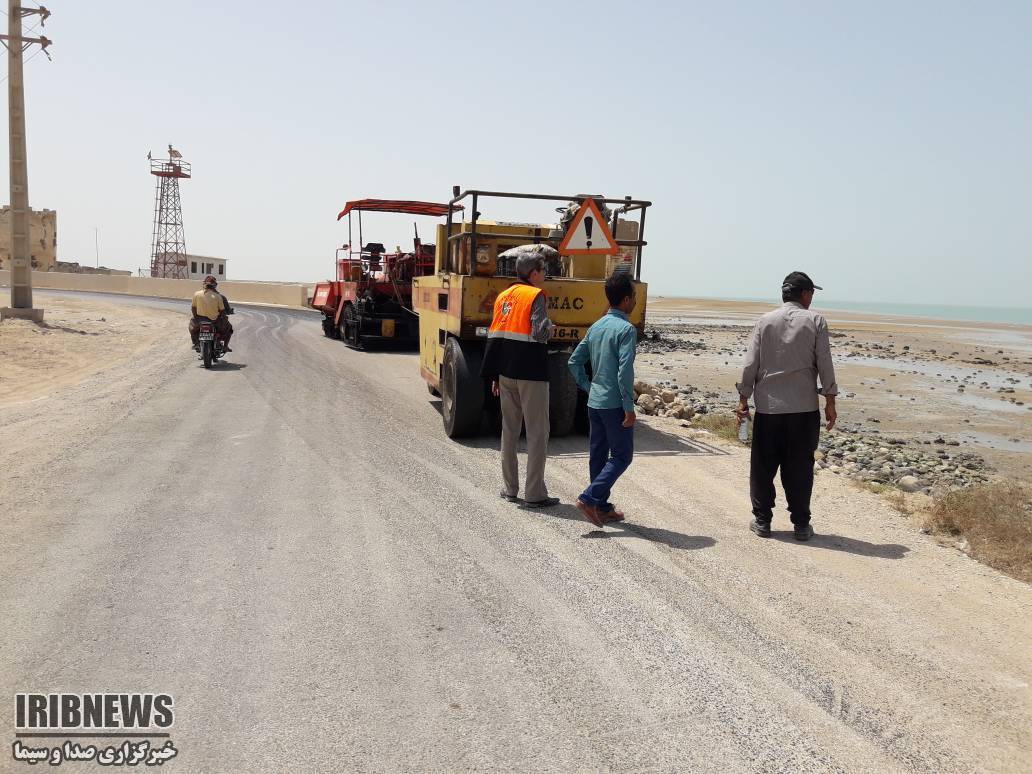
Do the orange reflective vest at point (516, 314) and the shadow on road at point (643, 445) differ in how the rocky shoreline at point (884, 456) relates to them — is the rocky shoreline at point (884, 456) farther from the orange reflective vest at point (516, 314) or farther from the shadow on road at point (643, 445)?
the orange reflective vest at point (516, 314)

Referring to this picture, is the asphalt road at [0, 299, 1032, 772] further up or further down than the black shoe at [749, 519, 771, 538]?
further down

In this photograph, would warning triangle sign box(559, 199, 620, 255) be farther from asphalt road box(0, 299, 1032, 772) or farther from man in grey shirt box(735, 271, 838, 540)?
man in grey shirt box(735, 271, 838, 540)

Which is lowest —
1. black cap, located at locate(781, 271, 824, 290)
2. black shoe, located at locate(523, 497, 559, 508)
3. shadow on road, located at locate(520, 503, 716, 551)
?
shadow on road, located at locate(520, 503, 716, 551)

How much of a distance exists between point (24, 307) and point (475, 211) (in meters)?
20.1

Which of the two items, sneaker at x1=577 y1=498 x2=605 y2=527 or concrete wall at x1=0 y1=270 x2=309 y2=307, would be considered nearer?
sneaker at x1=577 y1=498 x2=605 y2=527

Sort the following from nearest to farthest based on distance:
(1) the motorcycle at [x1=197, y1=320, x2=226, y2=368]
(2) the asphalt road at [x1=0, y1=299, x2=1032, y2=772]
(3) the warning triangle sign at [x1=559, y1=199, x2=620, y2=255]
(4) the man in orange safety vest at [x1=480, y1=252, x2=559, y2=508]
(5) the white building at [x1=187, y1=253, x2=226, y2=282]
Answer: (2) the asphalt road at [x1=0, y1=299, x2=1032, y2=772]
(4) the man in orange safety vest at [x1=480, y1=252, x2=559, y2=508]
(3) the warning triangle sign at [x1=559, y1=199, x2=620, y2=255]
(1) the motorcycle at [x1=197, y1=320, x2=226, y2=368]
(5) the white building at [x1=187, y1=253, x2=226, y2=282]

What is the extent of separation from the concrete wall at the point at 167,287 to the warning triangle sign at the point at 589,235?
3519 cm

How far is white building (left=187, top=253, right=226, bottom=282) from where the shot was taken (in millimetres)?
76562

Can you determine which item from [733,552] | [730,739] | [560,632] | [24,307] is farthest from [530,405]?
[24,307]

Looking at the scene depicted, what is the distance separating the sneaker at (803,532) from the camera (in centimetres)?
588

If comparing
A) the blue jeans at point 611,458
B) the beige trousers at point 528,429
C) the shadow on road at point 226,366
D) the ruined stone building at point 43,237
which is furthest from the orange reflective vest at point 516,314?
the ruined stone building at point 43,237

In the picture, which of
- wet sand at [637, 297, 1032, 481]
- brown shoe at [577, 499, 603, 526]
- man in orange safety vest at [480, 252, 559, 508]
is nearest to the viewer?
brown shoe at [577, 499, 603, 526]

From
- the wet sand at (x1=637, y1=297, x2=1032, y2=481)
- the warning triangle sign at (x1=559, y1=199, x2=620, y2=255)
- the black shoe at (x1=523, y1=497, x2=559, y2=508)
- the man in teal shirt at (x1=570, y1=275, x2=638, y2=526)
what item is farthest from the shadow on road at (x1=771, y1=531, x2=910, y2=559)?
the wet sand at (x1=637, y1=297, x2=1032, y2=481)

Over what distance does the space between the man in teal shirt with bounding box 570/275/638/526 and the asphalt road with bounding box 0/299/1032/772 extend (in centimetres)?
24
